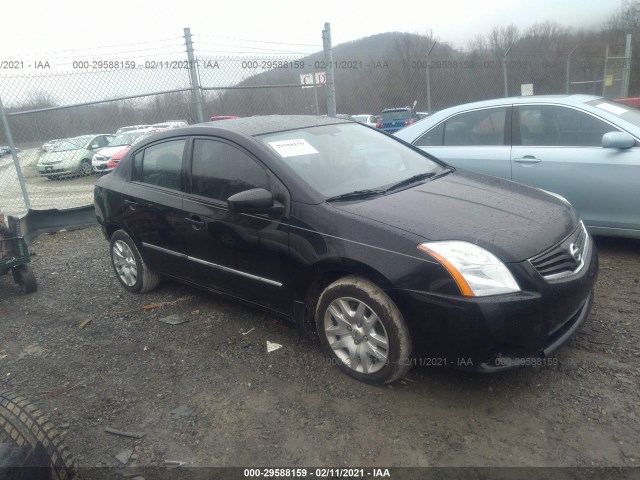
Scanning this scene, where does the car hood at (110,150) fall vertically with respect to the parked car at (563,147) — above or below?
below

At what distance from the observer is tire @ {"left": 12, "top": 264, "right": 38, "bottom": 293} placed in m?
5.17

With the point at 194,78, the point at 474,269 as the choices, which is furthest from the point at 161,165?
the point at 194,78

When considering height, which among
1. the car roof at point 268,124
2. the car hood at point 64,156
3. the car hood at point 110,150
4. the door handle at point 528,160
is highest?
the car roof at point 268,124

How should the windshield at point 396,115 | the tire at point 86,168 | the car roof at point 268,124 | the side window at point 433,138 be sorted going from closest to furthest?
1. the car roof at point 268,124
2. the side window at point 433,138
3. the tire at point 86,168
4. the windshield at point 396,115

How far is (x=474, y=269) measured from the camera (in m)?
2.61

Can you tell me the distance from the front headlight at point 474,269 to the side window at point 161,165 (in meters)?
2.25

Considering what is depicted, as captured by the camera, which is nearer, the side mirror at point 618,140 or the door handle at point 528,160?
the side mirror at point 618,140

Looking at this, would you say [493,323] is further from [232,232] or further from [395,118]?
[395,118]

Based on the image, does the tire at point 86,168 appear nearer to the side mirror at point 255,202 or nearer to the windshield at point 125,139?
the windshield at point 125,139

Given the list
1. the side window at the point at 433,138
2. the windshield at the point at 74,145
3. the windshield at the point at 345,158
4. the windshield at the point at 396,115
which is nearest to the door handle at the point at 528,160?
the side window at the point at 433,138

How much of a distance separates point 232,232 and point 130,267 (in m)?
1.81

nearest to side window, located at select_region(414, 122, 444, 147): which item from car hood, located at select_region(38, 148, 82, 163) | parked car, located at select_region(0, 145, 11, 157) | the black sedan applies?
the black sedan

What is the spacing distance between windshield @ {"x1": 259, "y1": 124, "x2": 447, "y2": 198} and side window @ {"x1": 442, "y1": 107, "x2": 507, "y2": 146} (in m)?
1.49

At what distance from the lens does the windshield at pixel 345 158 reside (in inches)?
133
